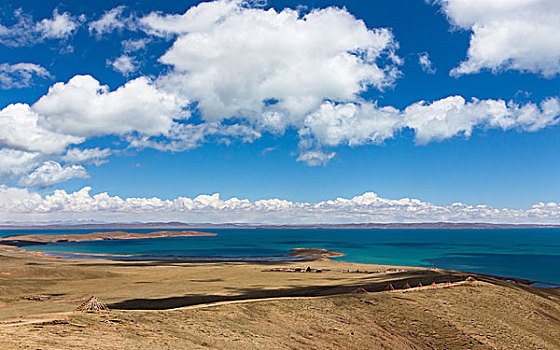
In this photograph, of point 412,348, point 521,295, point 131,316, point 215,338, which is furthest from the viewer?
point 521,295

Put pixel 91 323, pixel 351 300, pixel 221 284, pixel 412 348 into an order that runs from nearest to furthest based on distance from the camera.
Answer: pixel 91 323, pixel 412 348, pixel 351 300, pixel 221 284

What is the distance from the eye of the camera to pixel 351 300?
39594 millimetres

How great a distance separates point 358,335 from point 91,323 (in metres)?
19.8

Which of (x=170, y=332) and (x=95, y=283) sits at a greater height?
(x=170, y=332)

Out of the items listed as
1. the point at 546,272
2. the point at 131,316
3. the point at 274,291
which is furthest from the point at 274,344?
the point at 546,272

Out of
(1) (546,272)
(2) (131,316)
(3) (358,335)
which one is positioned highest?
(2) (131,316)

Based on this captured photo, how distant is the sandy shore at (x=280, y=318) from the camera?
79.3ft

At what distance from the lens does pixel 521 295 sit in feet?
163

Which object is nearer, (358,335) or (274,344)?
(274,344)

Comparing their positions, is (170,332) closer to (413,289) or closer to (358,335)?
(358,335)

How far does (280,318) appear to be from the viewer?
33125 mm

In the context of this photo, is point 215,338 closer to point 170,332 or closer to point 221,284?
point 170,332

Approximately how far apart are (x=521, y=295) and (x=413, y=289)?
14.7 m

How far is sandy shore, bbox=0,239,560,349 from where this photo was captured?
24172 mm
